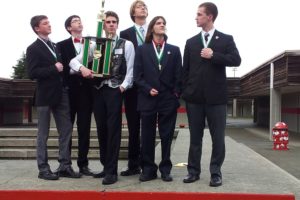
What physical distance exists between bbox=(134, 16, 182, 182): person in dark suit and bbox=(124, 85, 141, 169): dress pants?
29cm

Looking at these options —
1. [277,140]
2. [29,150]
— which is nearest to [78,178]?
[29,150]

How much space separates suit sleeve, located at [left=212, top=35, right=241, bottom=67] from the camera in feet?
18.7

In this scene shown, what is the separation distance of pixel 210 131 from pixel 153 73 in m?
1.02

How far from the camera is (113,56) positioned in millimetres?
6090

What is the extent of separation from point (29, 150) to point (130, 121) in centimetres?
366

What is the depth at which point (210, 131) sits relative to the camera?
6.02m

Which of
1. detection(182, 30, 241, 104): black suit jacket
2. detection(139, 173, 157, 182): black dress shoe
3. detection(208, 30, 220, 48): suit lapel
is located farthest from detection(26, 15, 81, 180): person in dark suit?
detection(208, 30, 220, 48): suit lapel

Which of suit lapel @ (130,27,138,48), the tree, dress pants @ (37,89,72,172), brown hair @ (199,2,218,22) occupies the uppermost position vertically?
the tree

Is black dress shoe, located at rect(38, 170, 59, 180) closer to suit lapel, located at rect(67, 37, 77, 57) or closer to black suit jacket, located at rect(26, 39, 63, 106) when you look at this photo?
black suit jacket, located at rect(26, 39, 63, 106)

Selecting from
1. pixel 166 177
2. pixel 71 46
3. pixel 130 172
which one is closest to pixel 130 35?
pixel 71 46

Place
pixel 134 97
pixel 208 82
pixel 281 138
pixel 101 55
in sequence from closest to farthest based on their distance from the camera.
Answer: pixel 208 82, pixel 101 55, pixel 134 97, pixel 281 138

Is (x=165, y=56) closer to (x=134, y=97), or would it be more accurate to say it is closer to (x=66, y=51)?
(x=134, y=97)

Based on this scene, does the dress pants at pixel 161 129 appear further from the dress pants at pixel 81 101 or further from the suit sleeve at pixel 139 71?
the dress pants at pixel 81 101

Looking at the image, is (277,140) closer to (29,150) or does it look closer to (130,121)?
(29,150)
